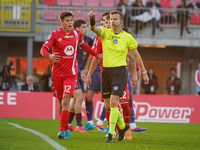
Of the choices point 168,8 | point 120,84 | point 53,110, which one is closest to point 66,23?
point 120,84

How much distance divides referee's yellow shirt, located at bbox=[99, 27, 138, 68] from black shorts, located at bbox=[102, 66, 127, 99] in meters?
0.08

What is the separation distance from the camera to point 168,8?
848 inches

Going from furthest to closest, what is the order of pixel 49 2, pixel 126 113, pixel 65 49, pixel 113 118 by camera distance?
1. pixel 49 2
2. pixel 126 113
3. pixel 65 49
4. pixel 113 118

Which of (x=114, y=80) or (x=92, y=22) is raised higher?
(x=92, y=22)

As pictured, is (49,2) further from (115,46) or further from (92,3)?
(115,46)

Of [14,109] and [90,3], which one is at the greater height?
[90,3]

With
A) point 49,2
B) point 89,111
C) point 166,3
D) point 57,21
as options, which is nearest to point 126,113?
point 89,111

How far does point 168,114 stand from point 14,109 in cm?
536

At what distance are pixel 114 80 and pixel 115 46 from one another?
1.88 ft

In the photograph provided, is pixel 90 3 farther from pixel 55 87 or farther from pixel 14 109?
pixel 55 87

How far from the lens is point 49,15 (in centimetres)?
2195

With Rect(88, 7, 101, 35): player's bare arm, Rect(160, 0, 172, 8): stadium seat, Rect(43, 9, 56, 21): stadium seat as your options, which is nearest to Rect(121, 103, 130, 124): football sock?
Rect(88, 7, 101, 35): player's bare arm

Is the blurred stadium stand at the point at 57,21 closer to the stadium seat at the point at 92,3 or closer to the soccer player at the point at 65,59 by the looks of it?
the stadium seat at the point at 92,3

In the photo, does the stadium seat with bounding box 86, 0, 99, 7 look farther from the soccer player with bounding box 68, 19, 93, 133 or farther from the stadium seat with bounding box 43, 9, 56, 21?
the soccer player with bounding box 68, 19, 93, 133
